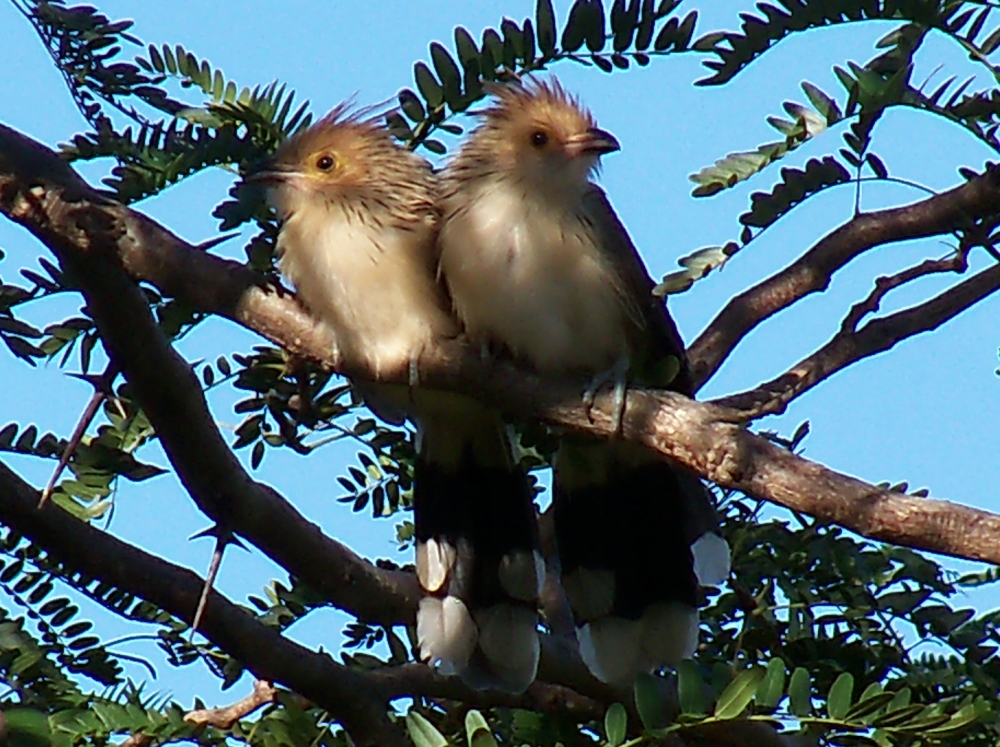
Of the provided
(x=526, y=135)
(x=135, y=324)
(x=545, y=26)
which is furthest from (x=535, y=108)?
(x=135, y=324)

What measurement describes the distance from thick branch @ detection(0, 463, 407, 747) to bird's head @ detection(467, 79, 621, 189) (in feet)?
5.13

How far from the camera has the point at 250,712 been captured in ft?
12.8

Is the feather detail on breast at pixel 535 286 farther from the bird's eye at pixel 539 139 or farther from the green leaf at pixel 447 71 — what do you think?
the green leaf at pixel 447 71

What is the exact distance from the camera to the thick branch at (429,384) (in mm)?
2953

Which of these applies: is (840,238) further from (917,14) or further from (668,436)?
(668,436)

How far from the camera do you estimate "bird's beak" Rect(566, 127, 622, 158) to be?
15.3 ft

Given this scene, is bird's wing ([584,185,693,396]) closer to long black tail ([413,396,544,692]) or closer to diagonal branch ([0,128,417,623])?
long black tail ([413,396,544,692])

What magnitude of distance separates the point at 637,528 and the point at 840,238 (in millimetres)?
1037

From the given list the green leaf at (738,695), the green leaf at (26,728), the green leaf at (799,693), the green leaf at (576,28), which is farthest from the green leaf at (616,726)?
the green leaf at (576,28)

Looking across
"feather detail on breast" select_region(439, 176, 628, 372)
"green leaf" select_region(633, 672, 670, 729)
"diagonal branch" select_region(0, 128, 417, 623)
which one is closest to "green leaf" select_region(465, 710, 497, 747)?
"green leaf" select_region(633, 672, 670, 729)

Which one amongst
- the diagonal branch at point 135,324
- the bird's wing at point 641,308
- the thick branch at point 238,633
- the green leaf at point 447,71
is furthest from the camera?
the bird's wing at point 641,308

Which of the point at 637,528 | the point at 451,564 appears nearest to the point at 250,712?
the point at 451,564

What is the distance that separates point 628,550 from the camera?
4.57 metres

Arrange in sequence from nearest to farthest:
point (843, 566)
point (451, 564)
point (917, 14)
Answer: point (917, 14) < point (843, 566) < point (451, 564)
